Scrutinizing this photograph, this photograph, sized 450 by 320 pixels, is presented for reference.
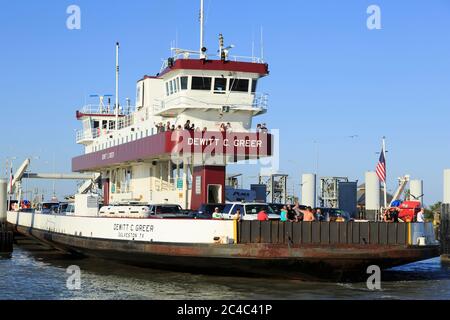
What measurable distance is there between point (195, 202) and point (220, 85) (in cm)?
483

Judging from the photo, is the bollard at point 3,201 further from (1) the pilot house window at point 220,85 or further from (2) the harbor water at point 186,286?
(1) the pilot house window at point 220,85

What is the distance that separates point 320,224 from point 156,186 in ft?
49.0

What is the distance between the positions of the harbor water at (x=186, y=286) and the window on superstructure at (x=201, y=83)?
813 centimetres

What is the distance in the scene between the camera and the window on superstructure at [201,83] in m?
30.3

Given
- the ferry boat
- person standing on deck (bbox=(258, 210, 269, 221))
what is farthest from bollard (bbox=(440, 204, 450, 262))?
person standing on deck (bbox=(258, 210, 269, 221))

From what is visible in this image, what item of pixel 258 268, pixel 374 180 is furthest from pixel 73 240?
pixel 374 180

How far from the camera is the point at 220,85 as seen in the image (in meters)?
30.5

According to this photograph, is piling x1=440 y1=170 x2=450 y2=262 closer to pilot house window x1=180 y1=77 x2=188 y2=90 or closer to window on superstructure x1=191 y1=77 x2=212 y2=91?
window on superstructure x1=191 y1=77 x2=212 y2=91

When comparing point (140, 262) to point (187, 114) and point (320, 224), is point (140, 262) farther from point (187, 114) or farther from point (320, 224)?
point (187, 114)

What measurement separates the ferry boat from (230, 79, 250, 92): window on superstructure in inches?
1.6

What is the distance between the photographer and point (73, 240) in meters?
28.8

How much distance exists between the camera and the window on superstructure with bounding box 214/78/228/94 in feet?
99.8

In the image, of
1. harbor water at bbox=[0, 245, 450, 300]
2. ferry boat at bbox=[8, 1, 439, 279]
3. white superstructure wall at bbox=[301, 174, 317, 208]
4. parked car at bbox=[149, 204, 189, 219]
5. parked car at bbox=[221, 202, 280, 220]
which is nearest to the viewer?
harbor water at bbox=[0, 245, 450, 300]

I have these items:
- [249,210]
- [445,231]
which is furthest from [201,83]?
[445,231]
